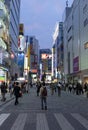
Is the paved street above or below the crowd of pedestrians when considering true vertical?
below

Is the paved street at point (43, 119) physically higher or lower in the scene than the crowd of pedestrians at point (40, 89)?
lower

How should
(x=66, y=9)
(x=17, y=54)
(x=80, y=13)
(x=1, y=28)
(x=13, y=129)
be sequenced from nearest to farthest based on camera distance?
(x=13, y=129) → (x=1, y=28) → (x=80, y=13) → (x=17, y=54) → (x=66, y=9)

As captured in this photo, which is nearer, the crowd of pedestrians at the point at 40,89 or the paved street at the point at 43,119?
the paved street at the point at 43,119

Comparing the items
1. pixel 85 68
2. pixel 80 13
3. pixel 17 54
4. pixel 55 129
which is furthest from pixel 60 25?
pixel 55 129

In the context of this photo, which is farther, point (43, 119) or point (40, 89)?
point (40, 89)

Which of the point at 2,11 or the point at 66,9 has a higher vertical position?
the point at 66,9

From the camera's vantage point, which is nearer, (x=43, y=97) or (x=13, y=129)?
(x=13, y=129)

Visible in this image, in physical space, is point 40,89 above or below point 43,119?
above

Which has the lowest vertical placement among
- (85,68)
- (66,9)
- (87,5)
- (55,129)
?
(55,129)

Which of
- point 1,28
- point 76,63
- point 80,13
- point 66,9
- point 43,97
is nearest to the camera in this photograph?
point 43,97

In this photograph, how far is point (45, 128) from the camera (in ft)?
47.6

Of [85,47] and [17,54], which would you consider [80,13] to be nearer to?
[85,47]

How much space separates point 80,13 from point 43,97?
74.6 metres

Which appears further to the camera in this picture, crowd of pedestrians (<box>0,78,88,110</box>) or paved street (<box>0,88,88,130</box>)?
crowd of pedestrians (<box>0,78,88,110</box>)
